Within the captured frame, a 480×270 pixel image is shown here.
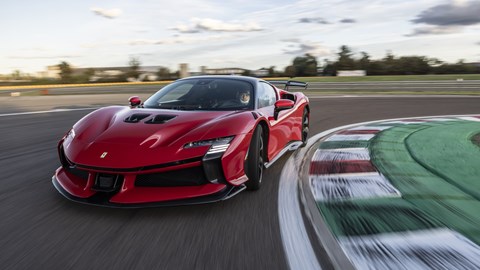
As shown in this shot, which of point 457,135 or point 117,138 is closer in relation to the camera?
point 117,138

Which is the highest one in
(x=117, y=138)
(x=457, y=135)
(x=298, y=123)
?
(x=117, y=138)

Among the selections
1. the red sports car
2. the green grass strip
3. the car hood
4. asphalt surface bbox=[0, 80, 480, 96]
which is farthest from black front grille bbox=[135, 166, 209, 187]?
asphalt surface bbox=[0, 80, 480, 96]

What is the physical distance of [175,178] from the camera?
3.37 m

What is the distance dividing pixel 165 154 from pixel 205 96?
1.66 m

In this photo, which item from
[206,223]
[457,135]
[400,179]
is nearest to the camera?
[206,223]

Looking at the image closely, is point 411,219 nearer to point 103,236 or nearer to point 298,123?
point 103,236

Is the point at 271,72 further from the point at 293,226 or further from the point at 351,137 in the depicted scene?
the point at 293,226

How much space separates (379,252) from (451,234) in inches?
26.2

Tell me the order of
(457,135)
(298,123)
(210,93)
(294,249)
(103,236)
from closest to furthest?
(294,249), (103,236), (210,93), (298,123), (457,135)

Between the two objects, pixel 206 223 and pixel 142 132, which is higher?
pixel 142 132

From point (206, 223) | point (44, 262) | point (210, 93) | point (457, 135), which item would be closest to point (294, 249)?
point (206, 223)

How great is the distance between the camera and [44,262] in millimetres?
2465

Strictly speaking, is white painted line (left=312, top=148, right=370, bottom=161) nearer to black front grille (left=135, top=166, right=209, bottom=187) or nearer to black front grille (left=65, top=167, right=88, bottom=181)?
black front grille (left=135, top=166, right=209, bottom=187)

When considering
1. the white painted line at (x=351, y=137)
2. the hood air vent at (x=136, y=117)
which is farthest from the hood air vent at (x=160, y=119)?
the white painted line at (x=351, y=137)
